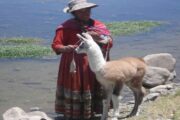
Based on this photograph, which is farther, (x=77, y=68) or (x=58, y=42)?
(x=77, y=68)

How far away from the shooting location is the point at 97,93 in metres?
8.19

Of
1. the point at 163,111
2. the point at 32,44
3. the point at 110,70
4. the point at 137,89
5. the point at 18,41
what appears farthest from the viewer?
the point at 18,41

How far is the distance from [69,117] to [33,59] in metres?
11.3

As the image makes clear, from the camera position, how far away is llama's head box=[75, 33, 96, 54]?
7.28 meters

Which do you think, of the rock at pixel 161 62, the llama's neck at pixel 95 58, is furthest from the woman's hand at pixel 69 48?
the rock at pixel 161 62

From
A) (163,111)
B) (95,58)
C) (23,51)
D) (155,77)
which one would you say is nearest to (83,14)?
(95,58)

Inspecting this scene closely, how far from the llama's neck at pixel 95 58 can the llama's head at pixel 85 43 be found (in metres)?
0.06

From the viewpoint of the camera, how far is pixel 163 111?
8047mm

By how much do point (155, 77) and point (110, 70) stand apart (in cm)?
625

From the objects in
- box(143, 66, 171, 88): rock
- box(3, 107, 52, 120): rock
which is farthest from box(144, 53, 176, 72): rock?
box(3, 107, 52, 120): rock

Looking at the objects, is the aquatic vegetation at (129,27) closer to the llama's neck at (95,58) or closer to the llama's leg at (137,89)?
the llama's leg at (137,89)

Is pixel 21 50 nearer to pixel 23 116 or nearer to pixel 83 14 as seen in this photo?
pixel 23 116

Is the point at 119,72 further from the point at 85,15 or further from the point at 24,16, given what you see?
the point at 24,16

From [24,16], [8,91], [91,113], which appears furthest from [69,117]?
[24,16]
